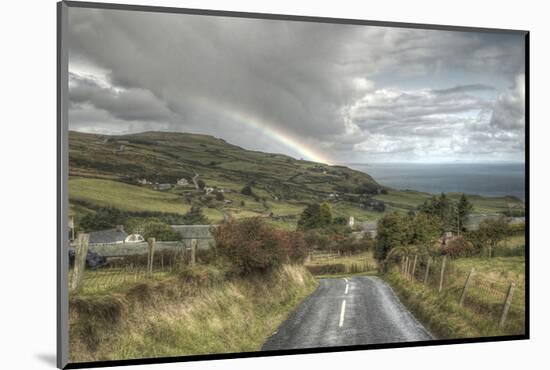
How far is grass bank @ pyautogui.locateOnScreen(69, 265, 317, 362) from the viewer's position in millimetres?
11000

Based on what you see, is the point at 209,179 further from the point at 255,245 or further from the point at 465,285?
the point at 465,285

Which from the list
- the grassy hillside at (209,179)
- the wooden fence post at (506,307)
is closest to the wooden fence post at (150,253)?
the grassy hillside at (209,179)

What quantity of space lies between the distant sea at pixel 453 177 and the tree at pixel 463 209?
152mm

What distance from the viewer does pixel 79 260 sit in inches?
434

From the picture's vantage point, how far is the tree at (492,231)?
13461 millimetres

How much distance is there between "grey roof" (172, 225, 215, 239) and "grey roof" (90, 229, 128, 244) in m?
0.85

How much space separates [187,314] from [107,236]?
5.78 ft

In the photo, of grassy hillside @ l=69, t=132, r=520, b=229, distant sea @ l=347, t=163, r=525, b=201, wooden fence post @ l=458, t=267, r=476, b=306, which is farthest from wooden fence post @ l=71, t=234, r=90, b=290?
wooden fence post @ l=458, t=267, r=476, b=306

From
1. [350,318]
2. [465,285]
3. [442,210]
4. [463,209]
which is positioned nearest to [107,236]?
[350,318]

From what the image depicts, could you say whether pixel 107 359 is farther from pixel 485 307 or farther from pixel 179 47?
pixel 485 307

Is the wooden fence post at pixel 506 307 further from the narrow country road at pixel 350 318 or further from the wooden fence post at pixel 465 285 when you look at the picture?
the narrow country road at pixel 350 318

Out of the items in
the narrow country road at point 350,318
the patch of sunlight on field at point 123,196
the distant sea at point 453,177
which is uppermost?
the distant sea at point 453,177

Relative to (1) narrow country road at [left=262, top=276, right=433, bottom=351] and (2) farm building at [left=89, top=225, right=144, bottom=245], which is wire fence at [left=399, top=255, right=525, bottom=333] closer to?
(1) narrow country road at [left=262, top=276, right=433, bottom=351]

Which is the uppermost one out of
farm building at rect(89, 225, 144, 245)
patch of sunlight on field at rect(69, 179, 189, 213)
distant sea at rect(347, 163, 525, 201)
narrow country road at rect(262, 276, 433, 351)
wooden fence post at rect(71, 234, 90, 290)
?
distant sea at rect(347, 163, 525, 201)
